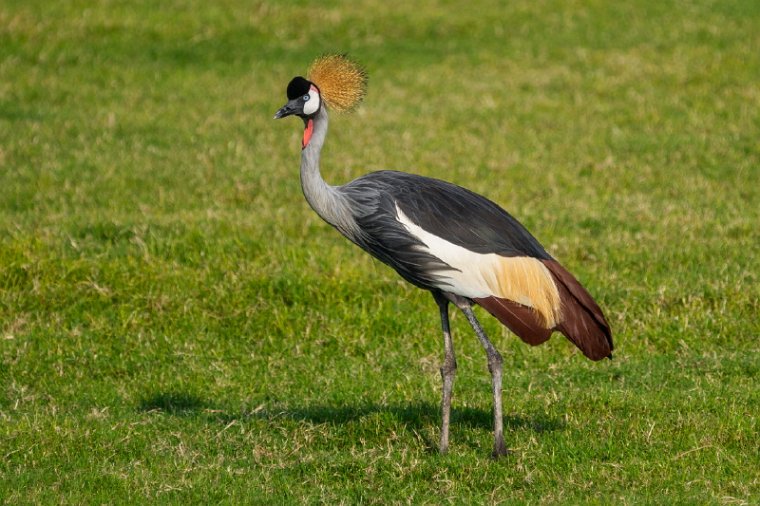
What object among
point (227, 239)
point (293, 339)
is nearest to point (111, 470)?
point (293, 339)

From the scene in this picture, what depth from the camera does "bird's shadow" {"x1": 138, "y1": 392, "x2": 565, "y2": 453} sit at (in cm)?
711

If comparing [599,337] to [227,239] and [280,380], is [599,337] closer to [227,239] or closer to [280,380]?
[280,380]

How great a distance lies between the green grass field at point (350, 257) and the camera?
6551 millimetres

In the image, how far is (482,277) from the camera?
641 cm

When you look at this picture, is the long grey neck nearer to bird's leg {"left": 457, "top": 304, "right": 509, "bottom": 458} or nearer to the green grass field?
bird's leg {"left": 457, "top": 304, "right": 509, "bottom": 458}

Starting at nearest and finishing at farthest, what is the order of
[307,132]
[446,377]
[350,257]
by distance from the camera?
[307,132] < [446,377] < [350,257]

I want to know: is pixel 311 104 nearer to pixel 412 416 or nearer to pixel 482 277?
pixel 482 277

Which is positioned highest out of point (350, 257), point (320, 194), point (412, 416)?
point (320, 194)

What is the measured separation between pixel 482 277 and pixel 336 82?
1.36m

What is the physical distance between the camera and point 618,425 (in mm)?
6945

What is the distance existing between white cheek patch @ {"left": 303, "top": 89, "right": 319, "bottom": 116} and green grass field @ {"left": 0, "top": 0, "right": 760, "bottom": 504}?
→ 6.12 ft

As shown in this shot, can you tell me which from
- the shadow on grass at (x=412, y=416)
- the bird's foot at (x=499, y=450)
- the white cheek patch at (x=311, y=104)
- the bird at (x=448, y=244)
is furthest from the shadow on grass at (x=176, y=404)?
the white cheek patch at (x=311, y=104)

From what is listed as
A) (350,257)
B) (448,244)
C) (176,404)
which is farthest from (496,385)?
(350,257)

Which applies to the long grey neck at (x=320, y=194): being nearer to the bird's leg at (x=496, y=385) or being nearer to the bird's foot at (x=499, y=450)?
the bird's leg at (x=496, y=385)
